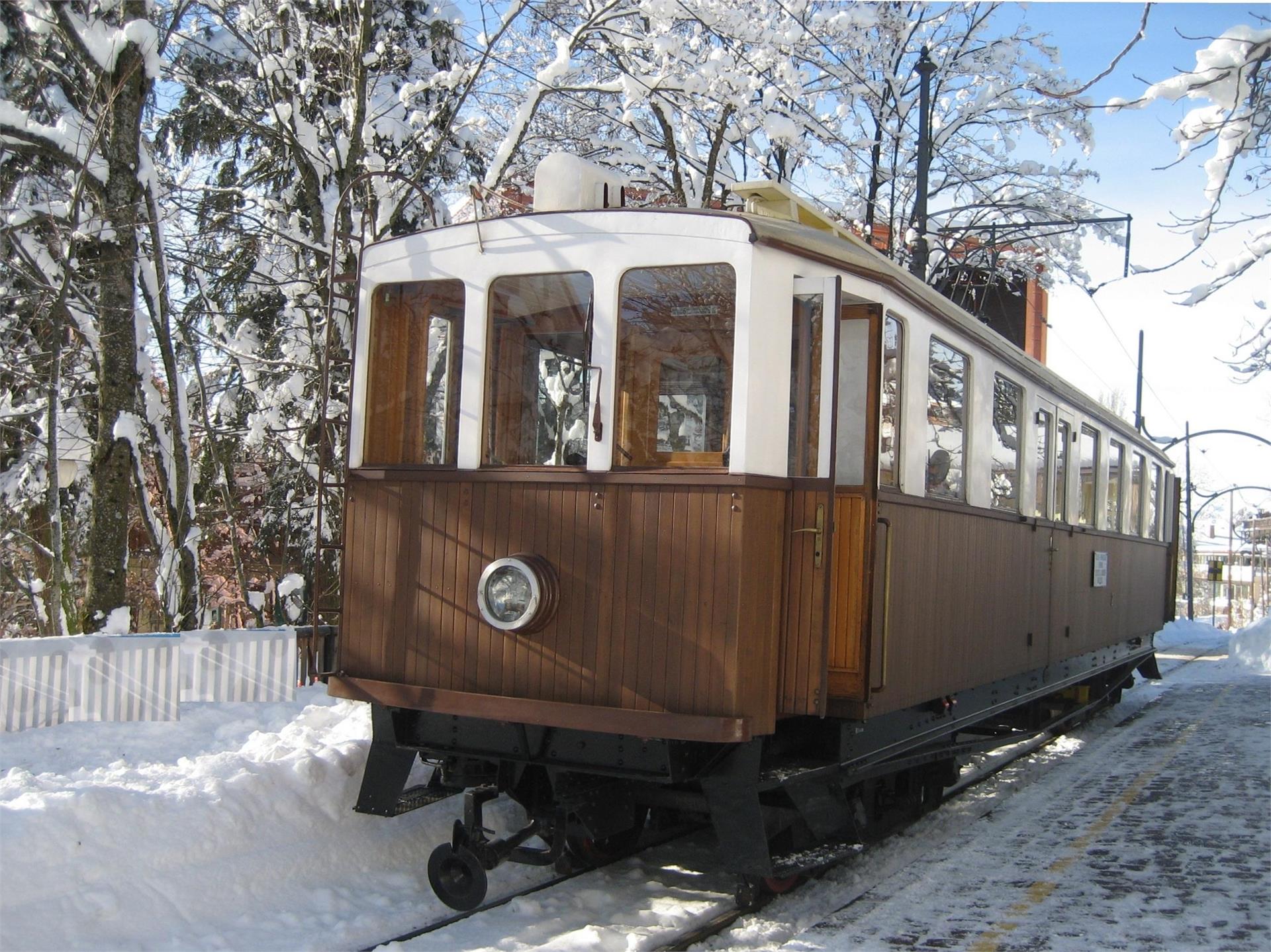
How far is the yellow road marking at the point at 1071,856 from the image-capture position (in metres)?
5.40

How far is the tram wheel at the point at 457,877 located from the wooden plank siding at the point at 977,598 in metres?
1.97

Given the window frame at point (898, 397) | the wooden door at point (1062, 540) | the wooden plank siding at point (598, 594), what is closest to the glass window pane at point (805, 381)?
the wooden plank siding at point (598, 594)

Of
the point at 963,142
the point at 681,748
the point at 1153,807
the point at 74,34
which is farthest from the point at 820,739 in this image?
the point at 963,142

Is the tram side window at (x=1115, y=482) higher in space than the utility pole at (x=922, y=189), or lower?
lower

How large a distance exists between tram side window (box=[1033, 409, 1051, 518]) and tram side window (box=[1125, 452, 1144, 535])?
381 centimetres

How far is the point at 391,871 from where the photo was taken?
20.3 feet

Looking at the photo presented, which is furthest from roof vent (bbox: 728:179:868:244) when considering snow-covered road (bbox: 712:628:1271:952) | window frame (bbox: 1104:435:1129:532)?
window frame (bbox: 1104:435:1129:532)

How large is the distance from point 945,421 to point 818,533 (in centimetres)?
185

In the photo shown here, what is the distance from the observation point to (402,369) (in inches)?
238

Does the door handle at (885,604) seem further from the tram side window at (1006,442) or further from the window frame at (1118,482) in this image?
the window frame at (1118,482)

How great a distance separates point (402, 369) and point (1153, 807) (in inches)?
234

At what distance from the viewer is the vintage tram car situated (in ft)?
17.1

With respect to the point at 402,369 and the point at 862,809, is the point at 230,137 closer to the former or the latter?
the point at 402,369

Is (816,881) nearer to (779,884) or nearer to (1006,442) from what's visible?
(779,884)
